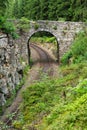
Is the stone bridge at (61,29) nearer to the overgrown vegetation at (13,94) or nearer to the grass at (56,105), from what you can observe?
the overgrown vegetation at (13,94)

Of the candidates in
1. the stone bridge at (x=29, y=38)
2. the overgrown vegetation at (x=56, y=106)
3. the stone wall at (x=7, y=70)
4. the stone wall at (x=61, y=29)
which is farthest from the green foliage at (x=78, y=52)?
the stone wall at (x=7, y=70)

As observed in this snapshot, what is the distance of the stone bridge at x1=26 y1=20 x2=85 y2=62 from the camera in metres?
36.5

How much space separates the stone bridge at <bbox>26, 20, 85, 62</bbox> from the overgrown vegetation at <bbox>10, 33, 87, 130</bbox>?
391 inches

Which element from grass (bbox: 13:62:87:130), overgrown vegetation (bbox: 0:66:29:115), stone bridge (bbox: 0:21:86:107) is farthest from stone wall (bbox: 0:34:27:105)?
grass (bbox: 13:62:87:130)

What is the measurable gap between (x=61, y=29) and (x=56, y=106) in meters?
20.9

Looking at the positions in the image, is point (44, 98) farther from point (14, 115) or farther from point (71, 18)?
point (71, 18)

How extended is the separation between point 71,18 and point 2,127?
3472cm

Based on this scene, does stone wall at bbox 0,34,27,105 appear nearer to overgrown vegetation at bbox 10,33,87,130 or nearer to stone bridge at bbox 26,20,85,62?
overgrown vegetation at bbox 10,33,87,130

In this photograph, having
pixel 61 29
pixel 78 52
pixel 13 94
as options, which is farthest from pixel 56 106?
pixel 61 29

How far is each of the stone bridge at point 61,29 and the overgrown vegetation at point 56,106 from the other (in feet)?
32.6

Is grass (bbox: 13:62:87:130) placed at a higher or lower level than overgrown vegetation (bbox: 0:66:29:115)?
higher

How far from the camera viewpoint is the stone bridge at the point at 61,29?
3650cm

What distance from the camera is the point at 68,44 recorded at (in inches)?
1497

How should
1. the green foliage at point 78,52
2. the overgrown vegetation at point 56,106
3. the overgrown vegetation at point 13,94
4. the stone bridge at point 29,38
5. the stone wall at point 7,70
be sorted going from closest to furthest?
the overgrown vegetation at point 56,106 → the overgrown vegetation at point 13,94 → the stone wall at point 7,70 → the stone bridge at point 29,38 → the green foliage at point 78,52
